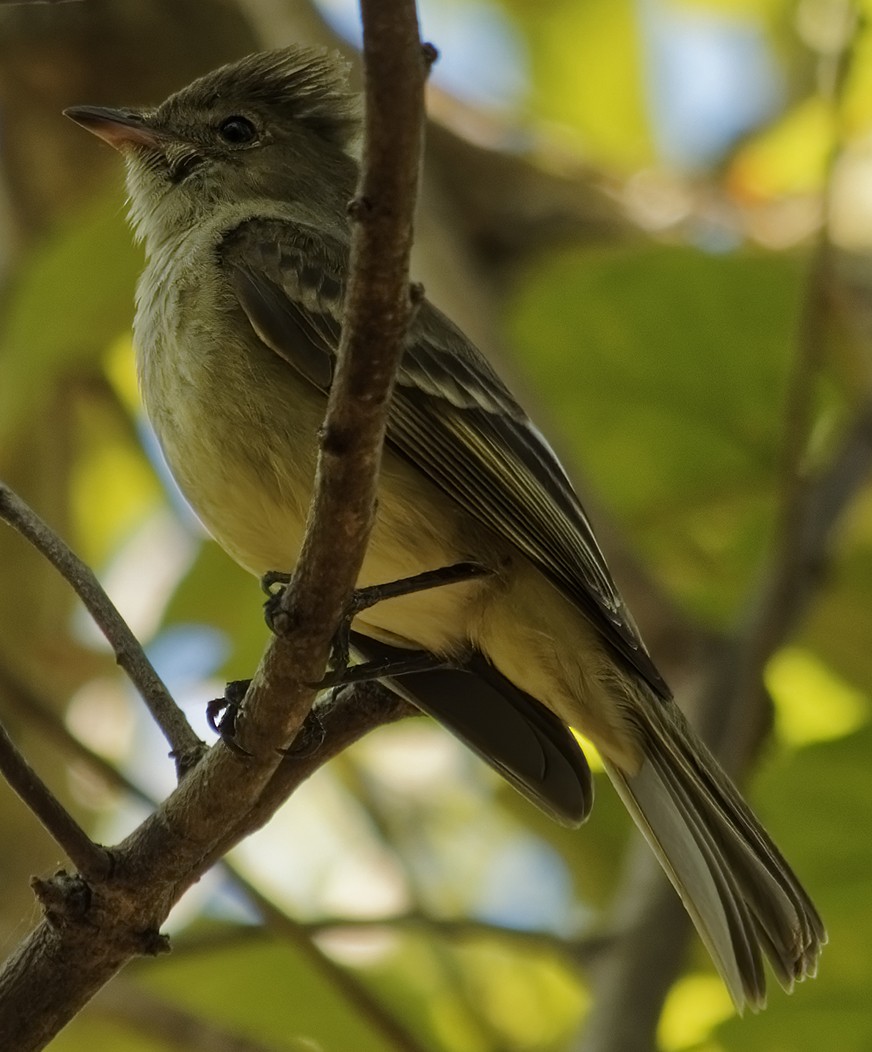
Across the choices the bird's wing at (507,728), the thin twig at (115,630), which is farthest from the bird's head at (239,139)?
the thin twig at (115,630)

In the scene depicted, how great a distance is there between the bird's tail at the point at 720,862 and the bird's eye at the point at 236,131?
1.72 m

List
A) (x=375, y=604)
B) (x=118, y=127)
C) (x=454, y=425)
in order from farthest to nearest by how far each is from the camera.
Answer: (x=118, y=127), (x=454, y=425), (x=375, y=604)

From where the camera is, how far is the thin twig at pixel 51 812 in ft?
6.31

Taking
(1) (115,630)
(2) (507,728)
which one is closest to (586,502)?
(2) (507,728)

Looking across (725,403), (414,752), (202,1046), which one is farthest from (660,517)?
(202,1046)

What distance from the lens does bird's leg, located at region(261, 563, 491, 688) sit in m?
2.23

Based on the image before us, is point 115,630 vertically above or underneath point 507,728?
underneath

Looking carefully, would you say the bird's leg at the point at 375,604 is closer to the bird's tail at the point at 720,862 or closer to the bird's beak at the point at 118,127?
the bird's tail at the point at 720,862

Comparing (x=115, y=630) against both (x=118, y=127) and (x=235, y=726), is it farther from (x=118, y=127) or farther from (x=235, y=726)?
(x=118, y=127)

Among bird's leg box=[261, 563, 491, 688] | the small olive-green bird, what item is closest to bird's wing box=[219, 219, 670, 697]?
the small olive-green bird

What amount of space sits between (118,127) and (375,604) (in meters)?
1.65

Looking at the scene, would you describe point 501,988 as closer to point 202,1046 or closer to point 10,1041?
point 202,1046

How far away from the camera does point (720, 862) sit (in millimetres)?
2963

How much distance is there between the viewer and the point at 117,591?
5.30m
